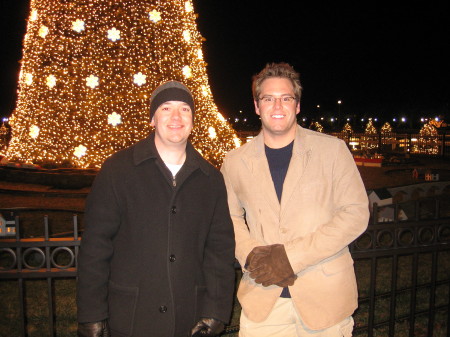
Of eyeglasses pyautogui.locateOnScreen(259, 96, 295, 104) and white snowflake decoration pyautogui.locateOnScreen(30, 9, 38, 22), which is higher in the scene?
white snowflake decoration pyautogui.locateOnScreen(30, 9, 38, 22)

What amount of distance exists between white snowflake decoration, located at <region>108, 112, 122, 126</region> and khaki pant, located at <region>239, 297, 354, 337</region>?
30.5ft

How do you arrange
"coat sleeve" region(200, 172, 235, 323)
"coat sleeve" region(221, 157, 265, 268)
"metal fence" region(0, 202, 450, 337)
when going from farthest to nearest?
"metal fence" region(0, 202, 450, 337) → "coat sleeve" region(221, 157, 265, 268) → "coat sleeve" region(200, 172, 235, 323)

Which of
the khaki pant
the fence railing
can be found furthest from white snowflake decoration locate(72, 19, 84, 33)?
the fence railing

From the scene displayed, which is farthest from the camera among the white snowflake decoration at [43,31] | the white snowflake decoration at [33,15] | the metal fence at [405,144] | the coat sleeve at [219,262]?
the metal fence at [405,144]

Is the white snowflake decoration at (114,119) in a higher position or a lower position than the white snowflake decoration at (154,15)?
lower

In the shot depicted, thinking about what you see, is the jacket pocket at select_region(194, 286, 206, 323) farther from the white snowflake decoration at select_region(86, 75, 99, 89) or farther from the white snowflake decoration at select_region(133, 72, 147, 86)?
the white snowflake decoration at select_region(86, 75, 99, 89)

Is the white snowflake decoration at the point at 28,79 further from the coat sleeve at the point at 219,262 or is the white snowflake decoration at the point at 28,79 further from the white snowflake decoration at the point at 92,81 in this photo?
the coat sleeve at the point at 219,262

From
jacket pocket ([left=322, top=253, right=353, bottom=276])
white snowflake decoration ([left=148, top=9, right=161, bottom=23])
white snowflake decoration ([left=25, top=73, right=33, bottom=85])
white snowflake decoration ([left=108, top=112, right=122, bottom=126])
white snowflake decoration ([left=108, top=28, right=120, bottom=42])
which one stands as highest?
white snowflake decoration ([left=148, top=9, right=161, bottom=23])

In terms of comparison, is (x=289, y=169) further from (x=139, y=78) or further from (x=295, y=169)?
(x=139, y=78)

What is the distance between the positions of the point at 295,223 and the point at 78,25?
10.5 meters

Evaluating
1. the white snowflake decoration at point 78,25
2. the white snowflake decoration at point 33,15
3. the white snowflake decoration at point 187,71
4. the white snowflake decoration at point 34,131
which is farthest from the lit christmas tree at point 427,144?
the white snowflake decoration at point 33,15

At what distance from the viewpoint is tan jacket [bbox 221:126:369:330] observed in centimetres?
213

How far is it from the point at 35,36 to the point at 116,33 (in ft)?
8.18

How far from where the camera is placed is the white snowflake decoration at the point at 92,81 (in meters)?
10.8
